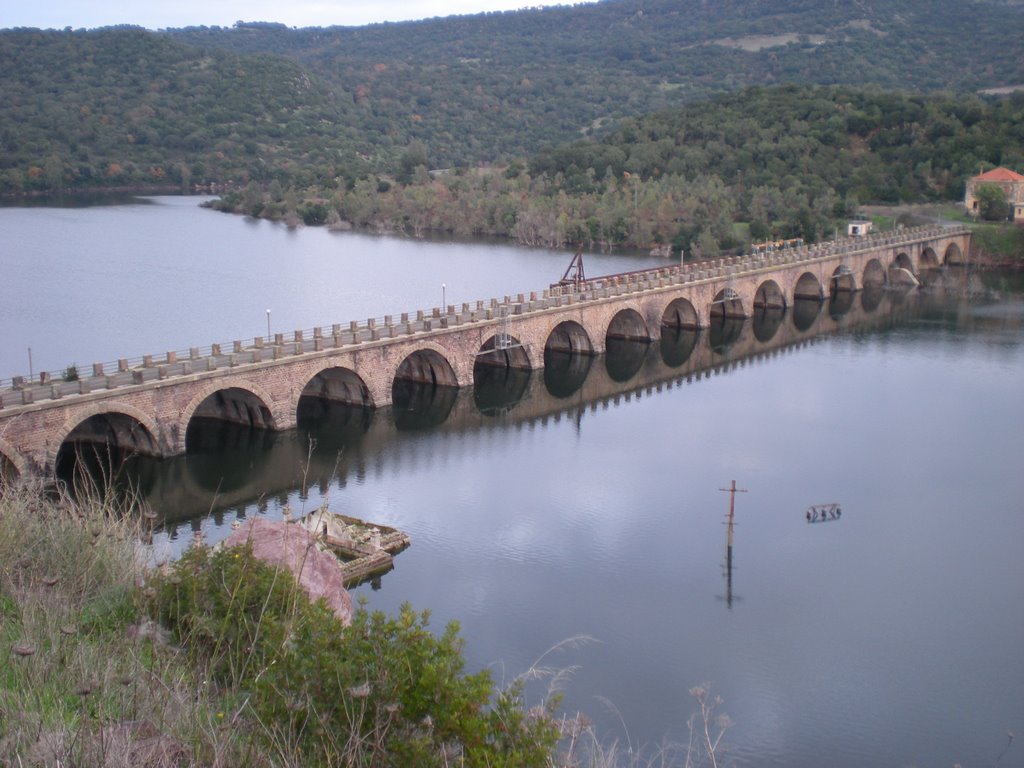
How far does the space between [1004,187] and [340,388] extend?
2228 inches

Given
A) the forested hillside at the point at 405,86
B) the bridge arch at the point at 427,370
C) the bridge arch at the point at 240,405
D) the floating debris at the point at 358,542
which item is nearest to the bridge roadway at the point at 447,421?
the bridge arch at the point at 240,405

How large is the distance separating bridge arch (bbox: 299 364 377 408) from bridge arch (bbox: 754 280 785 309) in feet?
90.5

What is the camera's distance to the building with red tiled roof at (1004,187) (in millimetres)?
73625

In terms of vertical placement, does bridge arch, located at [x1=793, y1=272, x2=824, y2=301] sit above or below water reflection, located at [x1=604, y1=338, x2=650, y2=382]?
above

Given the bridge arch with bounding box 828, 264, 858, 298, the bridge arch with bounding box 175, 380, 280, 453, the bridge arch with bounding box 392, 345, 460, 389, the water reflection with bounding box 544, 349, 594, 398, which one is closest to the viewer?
the bridge arch with bounding box 175, 380, 280, 453

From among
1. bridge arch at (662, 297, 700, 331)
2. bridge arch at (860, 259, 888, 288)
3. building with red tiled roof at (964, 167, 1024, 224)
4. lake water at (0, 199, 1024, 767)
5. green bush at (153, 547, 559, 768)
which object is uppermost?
building with red tiled roof at (964, 167, 1024, 224)

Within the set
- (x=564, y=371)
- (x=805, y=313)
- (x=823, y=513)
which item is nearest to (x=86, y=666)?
(x=823, y=513)

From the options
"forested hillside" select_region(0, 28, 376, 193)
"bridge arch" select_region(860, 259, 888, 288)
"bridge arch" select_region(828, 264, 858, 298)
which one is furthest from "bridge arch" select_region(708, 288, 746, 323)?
"forested hillside" select_region(0, 28, 376, 193)

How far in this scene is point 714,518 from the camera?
87.3ft

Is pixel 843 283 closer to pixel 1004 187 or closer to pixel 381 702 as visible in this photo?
pixel 1004 187

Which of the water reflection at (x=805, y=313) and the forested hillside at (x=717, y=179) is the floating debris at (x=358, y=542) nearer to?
the water reflection at (x=805, y=313)

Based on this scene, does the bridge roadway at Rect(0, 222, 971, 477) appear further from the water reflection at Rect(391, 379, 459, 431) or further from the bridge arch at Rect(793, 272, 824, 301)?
the water reflection at Rect(391, 379, 459, 431)

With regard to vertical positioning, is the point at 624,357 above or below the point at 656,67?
below

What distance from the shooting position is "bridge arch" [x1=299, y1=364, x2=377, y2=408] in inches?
1369
